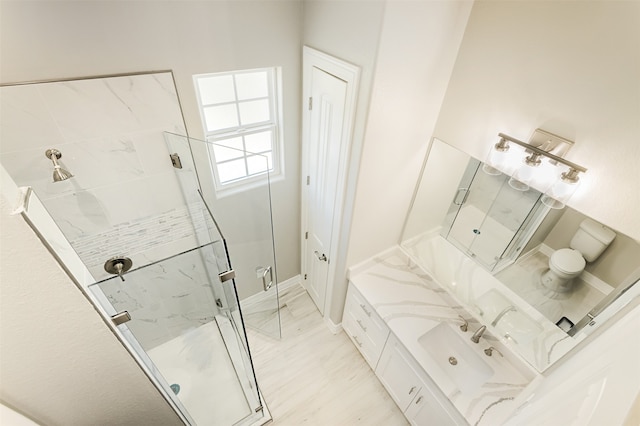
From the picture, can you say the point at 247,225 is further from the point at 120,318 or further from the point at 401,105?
the point at 401,105

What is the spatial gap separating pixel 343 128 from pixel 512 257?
4.50ft

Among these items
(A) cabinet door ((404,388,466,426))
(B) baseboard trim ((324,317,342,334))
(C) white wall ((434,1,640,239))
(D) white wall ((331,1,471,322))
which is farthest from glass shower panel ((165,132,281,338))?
(C) white wall ((434,1,640,239))

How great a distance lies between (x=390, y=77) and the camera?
60.6 inches

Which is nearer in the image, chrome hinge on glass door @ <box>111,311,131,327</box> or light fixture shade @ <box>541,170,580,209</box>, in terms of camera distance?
chrome hinge on glass door @ <box>111,311,131,327</box>

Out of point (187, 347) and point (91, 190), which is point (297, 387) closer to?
point (187, 347)

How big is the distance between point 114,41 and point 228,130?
32.1 inches

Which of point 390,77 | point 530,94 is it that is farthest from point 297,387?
point 530,94

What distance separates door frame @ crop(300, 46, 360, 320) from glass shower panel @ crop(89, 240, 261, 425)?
876 millimetres

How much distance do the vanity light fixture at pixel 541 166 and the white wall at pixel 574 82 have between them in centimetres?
4

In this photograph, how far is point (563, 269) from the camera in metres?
1.66

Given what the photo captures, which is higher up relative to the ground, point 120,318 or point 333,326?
point 120,318

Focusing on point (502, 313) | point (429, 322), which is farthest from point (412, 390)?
point (502, 313)

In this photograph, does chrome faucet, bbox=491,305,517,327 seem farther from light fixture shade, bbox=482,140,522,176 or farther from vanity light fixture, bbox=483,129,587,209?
light fixture shade, bbox=482,140,522,176

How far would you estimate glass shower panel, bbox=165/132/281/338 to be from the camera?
1.98 meters
